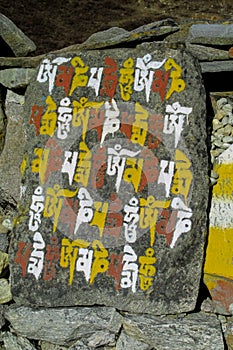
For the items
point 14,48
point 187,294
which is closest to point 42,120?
point 14,48

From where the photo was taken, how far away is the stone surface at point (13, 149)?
14.5ft

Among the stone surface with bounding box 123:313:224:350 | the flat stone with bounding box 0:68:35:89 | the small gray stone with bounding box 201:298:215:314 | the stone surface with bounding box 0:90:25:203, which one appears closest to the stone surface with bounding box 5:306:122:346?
the stone surface with bounding box 123:313:224:350

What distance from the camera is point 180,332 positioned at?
3.87m

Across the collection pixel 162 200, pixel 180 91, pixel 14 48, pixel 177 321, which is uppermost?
pixel 14 48

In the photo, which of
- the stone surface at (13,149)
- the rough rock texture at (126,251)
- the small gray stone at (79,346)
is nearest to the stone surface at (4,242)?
the rough rock texture at (126,251)

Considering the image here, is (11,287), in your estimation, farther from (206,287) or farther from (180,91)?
(180,91)

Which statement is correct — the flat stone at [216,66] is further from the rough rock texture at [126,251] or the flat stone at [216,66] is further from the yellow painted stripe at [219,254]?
the yellow painted stripe at [219,254]

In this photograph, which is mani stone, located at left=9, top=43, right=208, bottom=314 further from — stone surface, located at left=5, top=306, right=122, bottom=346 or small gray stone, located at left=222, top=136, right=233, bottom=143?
small gray stone, located at left=222, top=136, right=233, bottom=143

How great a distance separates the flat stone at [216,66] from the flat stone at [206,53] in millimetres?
29

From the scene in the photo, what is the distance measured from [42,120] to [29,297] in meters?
1.05

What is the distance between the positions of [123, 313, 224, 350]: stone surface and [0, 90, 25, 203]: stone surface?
116 centimetres

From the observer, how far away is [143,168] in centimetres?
403

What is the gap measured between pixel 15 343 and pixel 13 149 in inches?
47.9

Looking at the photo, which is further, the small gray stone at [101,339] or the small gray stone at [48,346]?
the small gray stone at [48,346]
